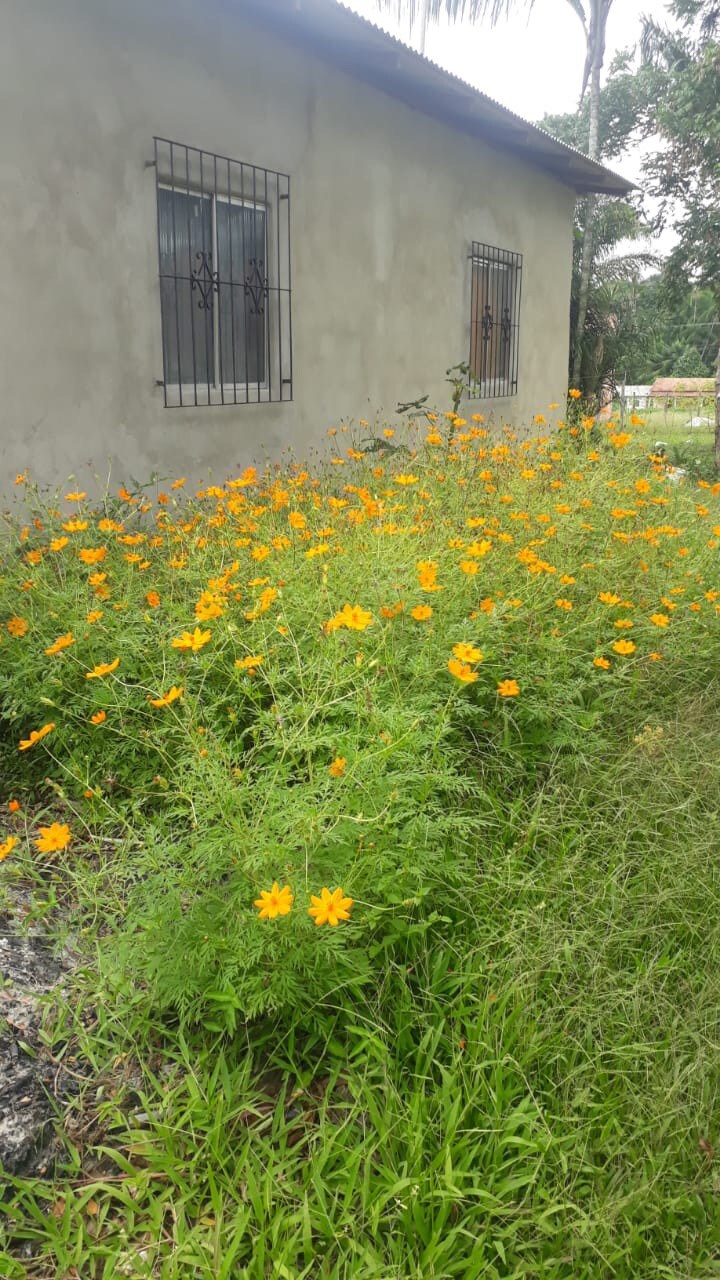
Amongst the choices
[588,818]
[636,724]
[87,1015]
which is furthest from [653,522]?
[87,1015]

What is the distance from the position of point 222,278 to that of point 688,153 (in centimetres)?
1483

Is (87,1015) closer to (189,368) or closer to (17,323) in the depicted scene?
(17,323)

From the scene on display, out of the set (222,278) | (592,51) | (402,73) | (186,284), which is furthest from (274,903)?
(592,51)

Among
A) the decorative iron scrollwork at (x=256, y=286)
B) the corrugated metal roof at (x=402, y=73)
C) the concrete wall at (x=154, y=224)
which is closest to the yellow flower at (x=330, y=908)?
the concrete wall at (x=154, y=224)

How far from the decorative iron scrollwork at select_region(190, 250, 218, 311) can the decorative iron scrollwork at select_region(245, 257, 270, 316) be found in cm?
38

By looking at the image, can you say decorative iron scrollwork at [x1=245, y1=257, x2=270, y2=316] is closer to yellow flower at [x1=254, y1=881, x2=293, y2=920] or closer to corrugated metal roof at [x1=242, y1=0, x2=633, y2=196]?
corrugated metal roof at [x1=242, y1=0, x2=633, y2=196]

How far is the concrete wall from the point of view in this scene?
4.15 metres

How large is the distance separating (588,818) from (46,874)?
1416 mm

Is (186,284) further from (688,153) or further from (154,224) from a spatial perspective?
(688,153)

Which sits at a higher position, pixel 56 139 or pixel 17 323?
pixel 56 139

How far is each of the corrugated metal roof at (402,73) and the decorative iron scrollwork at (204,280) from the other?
1395mm

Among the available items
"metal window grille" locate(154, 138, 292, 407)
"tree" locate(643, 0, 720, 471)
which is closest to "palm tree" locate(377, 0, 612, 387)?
"tree" locate(643, 0, 720, 471)

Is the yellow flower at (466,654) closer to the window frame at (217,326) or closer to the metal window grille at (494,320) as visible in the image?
the window frame at (217,326)

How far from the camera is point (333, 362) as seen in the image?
638 cm
